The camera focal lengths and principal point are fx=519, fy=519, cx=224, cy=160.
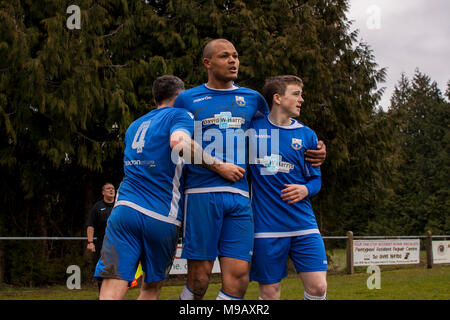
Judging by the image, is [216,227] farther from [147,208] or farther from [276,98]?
[276,98]

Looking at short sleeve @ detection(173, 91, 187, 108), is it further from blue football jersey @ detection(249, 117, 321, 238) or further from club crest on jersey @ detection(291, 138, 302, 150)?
club crest on jersey @ detection(291, 138, 302, 150)

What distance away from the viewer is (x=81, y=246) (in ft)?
53.2

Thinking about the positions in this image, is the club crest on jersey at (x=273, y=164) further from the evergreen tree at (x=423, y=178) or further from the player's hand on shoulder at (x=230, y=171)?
the evergreen tree at (x=423, y=178)

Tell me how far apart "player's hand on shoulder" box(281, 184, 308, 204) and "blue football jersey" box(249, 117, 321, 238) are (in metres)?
0.06

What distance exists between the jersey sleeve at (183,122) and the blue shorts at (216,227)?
1.87 feet

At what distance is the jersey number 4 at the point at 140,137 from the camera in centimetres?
433

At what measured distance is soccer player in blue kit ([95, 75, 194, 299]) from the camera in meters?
4.01

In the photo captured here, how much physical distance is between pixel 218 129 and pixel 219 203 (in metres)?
0.64

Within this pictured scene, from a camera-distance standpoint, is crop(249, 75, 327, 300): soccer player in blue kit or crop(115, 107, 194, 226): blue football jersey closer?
crop(115, 107, 194, 226): blue football jersey

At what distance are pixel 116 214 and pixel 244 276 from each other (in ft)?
3.85

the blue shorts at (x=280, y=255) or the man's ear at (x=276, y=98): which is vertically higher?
the man's ear at (x=276, y=98)

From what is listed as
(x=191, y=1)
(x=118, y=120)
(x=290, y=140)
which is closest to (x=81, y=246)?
(x=118, y=120)

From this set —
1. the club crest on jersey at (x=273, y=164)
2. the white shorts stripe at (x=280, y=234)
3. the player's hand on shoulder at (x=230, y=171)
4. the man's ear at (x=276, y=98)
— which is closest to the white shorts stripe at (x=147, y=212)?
the player's hand on shoulder at (x=230, y=171)

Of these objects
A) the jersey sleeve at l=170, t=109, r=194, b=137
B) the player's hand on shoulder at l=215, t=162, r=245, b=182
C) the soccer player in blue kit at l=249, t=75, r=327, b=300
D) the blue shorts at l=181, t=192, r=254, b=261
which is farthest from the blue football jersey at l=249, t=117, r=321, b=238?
the jersey sleeve at l=170, t=109, r=194, b=137
